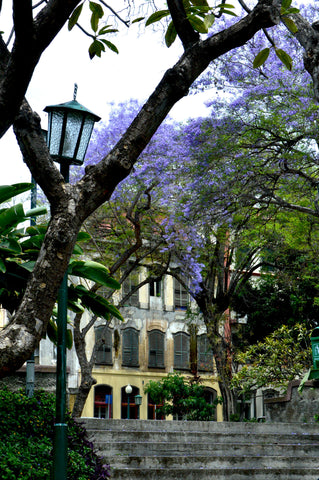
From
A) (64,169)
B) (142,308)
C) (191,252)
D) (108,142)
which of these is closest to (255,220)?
(191,252)

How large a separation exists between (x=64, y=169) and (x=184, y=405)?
19.5 meters

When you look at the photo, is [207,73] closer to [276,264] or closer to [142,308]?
[276,264]

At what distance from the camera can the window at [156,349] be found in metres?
35.1

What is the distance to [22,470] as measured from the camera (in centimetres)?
660

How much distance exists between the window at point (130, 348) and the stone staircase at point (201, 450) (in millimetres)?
22032

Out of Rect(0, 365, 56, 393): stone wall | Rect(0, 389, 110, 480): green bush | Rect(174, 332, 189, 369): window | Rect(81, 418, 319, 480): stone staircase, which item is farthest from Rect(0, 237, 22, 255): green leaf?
Rect(174, 332, 189, 369): window

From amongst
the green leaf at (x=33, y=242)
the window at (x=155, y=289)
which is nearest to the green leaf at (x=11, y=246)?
the green leaf at (x=33, y=242)

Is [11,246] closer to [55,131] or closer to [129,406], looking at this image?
[55,131]

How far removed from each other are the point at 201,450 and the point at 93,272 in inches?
172

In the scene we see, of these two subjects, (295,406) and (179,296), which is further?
(179,296)

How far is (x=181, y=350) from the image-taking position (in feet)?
118

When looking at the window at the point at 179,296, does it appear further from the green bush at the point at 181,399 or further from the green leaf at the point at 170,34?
the green leaf at the point at 170,34

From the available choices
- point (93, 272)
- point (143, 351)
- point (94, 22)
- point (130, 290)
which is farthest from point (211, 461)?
point (143, 351)

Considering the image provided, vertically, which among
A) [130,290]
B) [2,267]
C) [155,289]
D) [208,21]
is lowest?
[2,267]
